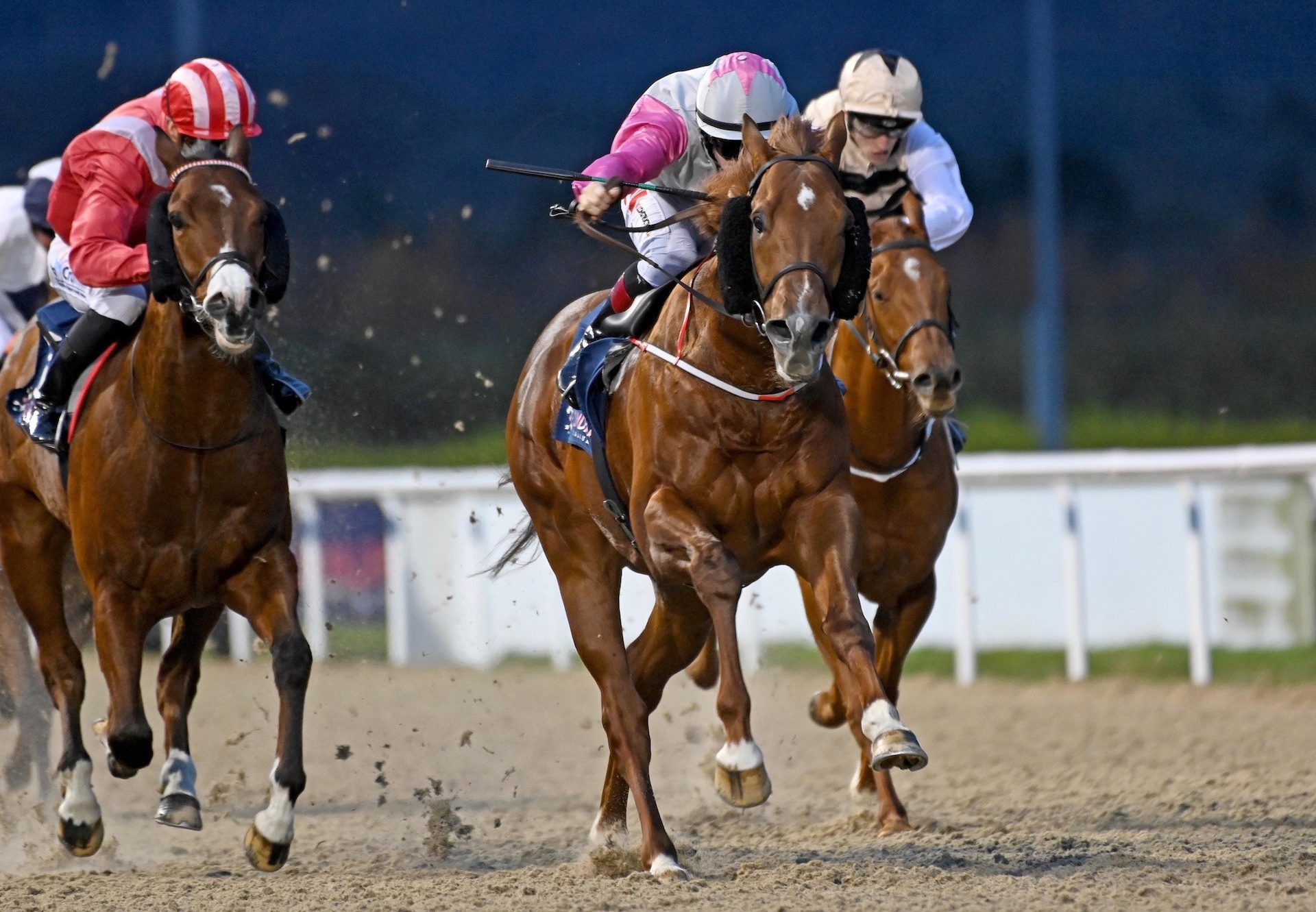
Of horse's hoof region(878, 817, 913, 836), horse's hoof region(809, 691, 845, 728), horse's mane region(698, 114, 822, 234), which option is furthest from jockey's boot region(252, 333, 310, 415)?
horse's hoof region(878, 817, 913, 836)

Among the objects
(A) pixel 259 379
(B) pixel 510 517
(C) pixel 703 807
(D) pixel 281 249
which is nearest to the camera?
(D) pixel 281 249

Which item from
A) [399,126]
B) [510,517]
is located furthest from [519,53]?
[510,517]

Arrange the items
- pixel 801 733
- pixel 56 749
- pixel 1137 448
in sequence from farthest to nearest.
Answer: pixel 1137 448 < pixel 801 733 < pixel 56 749

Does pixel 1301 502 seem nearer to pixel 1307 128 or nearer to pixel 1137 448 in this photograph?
pixel 1137 448

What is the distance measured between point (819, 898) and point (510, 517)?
20.9 ft

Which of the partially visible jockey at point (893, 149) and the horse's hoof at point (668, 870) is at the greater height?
the partially visible jockey at point (893, 149)

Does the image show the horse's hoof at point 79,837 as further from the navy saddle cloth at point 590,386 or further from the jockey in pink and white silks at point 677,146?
the jockey in pink and white silks at point 677,146

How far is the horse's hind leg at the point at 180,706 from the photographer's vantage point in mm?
4652

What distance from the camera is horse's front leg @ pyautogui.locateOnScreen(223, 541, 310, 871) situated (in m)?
4.51

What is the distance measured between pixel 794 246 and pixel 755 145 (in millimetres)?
368

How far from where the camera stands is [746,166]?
4.28m

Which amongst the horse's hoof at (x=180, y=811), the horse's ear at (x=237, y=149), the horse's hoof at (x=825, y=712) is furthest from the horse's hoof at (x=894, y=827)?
the horse's ear at (x=237, y=149)

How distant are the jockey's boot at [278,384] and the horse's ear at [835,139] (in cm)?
175

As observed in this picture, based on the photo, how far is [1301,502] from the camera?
851cm
